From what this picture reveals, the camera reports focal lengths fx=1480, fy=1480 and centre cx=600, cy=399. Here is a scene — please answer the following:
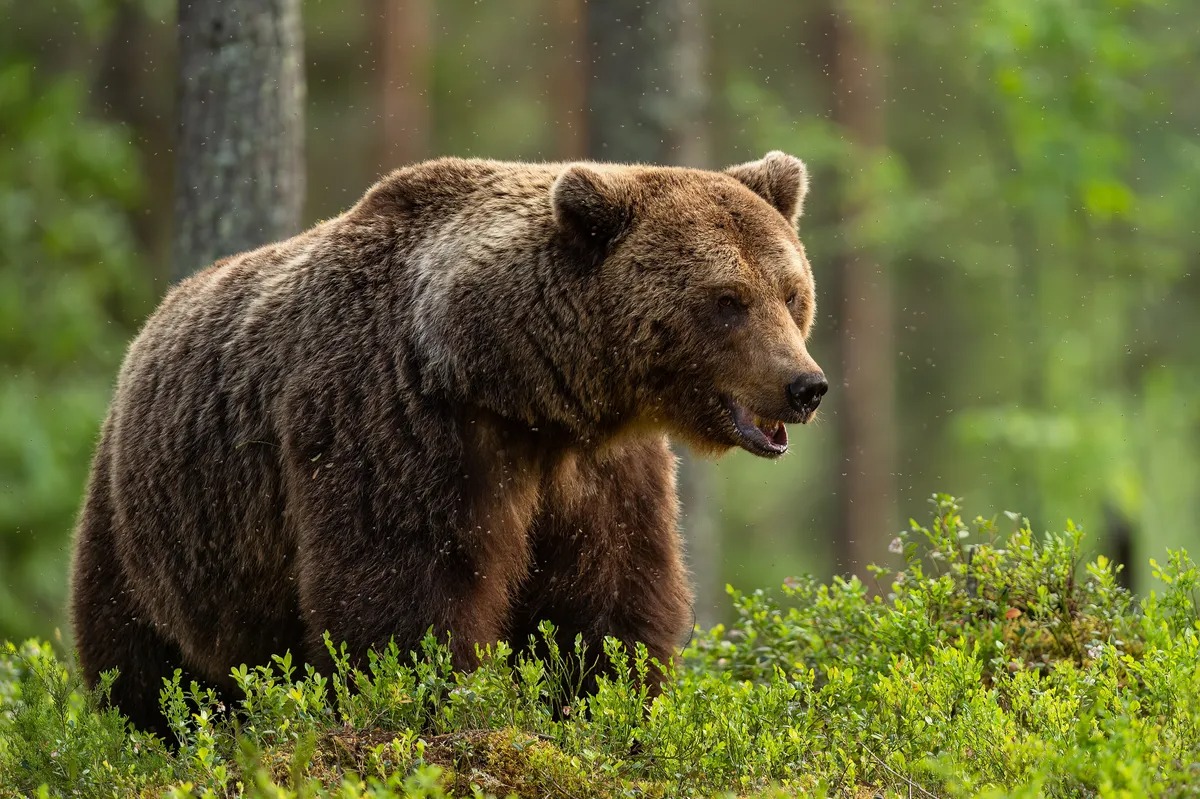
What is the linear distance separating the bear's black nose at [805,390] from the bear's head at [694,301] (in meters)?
0.02

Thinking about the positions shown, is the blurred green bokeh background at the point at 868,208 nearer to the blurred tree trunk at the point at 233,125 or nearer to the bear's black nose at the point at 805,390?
the blurred tree trunk at the point at 233,125

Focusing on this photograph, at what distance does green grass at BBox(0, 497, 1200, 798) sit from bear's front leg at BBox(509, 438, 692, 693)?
0.17 metres

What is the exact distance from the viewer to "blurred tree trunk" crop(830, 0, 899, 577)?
18.8 meters

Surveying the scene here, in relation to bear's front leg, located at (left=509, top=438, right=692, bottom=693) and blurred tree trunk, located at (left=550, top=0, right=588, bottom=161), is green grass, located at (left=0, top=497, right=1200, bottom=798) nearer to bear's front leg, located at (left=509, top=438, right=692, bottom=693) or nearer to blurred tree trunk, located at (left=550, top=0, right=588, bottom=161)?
bear's front leg, located at (left=509, top=438, right=692, bottom=693)

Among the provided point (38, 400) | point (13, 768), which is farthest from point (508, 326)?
point (38, 400)

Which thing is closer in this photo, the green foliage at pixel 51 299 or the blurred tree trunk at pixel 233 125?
the blurred tree trunk at pixel 233 125

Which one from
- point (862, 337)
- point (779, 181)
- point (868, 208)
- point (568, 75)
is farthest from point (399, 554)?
point (568, 75)

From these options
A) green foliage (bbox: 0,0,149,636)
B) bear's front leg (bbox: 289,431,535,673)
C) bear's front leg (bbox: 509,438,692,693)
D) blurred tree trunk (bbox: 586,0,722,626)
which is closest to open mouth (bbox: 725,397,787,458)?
bear's front leg (bbox: 509,438,692,693)

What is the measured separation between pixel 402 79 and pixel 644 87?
8.62 m

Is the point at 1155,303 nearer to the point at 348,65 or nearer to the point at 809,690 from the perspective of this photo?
the point at 348,65

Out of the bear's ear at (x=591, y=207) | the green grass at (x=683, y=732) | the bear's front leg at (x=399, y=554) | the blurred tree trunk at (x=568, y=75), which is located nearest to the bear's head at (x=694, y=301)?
the bear's ear at (x=591, y=207)

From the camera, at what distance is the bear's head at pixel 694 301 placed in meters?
5.42

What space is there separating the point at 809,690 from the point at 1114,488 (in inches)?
507

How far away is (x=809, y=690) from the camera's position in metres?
4.96
